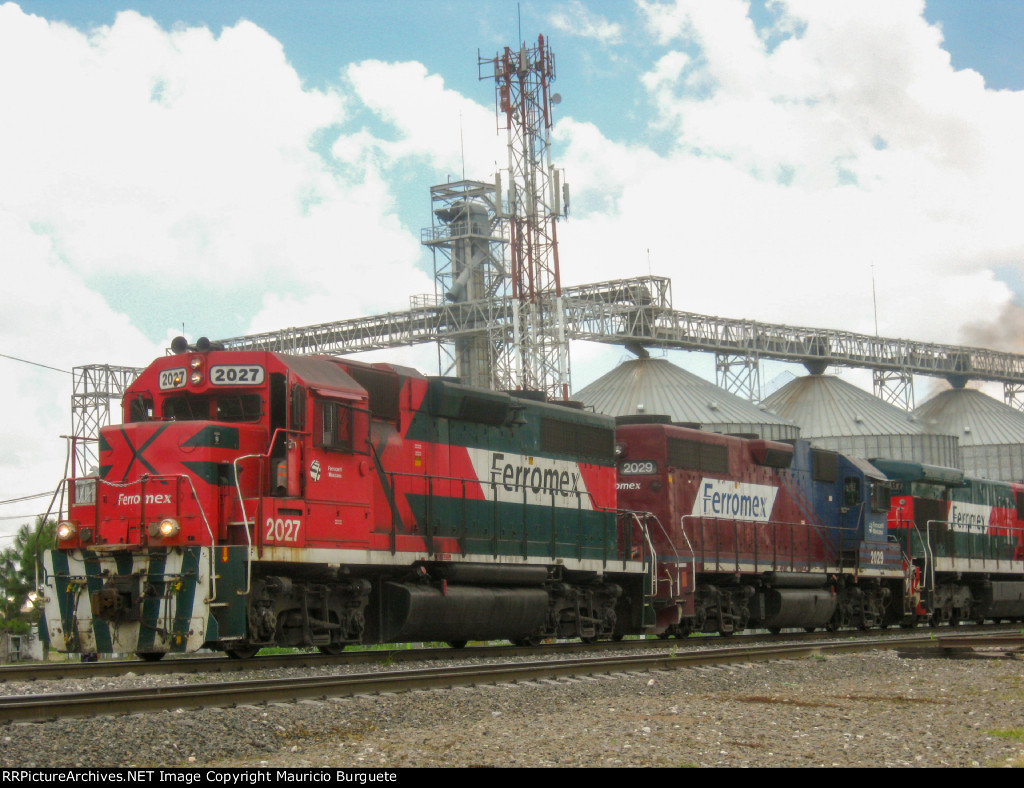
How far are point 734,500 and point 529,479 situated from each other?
506cm

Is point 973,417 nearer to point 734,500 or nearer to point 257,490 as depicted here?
point 734,500

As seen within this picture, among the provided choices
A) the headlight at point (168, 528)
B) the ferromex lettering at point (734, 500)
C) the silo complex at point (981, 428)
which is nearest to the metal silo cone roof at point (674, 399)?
the silo complex at point (981, 428)

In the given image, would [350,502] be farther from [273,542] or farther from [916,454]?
[916,454]

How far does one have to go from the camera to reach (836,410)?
214 feet

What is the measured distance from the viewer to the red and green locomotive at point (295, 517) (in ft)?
35.1

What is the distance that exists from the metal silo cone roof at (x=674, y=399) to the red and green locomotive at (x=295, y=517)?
4092 centimetres

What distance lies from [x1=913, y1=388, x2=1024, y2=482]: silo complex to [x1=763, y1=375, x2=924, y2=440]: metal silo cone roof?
4.52 m

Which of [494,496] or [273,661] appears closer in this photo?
[273,661]

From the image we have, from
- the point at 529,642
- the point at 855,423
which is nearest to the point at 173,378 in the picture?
the point at 529,642

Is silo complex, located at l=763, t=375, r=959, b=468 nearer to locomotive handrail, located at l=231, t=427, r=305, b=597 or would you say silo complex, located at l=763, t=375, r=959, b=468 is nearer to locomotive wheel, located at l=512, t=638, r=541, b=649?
locomotive wheel, located at l=512, t=638, r=541, b=649

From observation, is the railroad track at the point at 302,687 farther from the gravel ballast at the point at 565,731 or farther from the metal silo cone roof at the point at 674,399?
the metal silo cone roof at the point at 674,399

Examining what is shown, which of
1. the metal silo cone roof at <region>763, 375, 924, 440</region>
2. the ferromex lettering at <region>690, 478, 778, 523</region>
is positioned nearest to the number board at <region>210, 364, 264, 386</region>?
the ferromex lettering at <region>690, 478, 778, 523</region>

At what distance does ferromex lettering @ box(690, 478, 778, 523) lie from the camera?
59.7 ft
